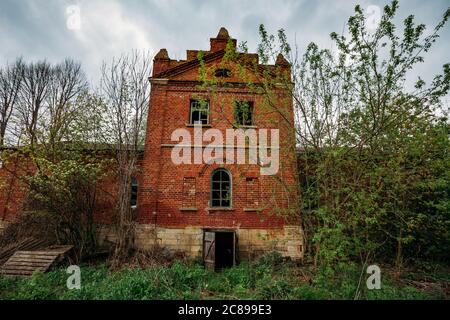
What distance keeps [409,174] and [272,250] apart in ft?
18.4

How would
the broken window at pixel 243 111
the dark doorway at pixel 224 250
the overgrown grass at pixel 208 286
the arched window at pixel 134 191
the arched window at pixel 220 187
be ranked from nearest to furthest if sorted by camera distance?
the overgrown grass at pixel 208 286 < the broken window at pixel 243 111 < the dark doorway at pixel 224 250 < the arched window at pixel 220 187 < the arched window at pixel 134 191

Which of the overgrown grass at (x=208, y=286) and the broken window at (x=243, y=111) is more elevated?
the broken window at (x=243, y=111)

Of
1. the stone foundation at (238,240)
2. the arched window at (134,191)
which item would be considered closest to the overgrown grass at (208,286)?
the stone foundation at (238,240)

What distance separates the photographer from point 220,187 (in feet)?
35.6

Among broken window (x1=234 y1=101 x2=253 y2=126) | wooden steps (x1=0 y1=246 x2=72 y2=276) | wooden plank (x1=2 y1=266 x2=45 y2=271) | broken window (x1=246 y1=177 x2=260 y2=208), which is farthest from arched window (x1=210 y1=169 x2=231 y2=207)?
wooden plank (x1=2 y1=266 x2=45 y2=271)

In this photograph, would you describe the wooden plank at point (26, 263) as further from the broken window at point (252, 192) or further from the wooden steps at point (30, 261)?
the broken window at point (252, 192)

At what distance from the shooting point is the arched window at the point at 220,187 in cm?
1074

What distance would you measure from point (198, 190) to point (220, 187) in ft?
3.27

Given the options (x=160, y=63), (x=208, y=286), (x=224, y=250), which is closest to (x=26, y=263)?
(x=208, y=286)

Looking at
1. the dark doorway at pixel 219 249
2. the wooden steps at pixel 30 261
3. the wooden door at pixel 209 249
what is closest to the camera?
the wooden steps at pixel 30 261

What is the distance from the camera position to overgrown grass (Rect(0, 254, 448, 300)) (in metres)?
5.54

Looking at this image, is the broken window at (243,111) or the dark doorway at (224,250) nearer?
the broken window at (243,111)

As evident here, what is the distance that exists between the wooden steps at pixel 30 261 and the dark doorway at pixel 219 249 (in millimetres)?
5185
